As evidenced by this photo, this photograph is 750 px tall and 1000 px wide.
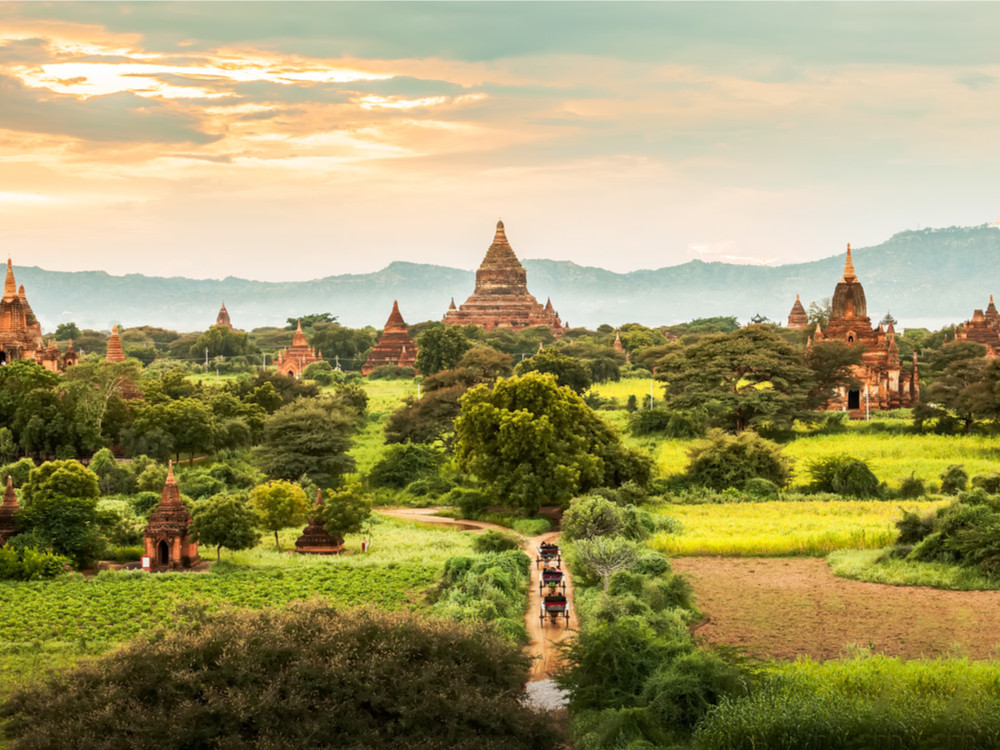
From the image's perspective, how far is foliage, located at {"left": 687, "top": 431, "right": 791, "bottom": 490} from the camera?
47.6 meters

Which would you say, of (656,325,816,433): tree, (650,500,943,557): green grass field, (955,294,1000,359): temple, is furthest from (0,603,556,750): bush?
(955,294,1000,359): temple

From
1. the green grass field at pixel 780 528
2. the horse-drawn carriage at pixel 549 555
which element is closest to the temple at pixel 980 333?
the green grass field at pixel 780 528

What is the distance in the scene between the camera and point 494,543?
120 ft

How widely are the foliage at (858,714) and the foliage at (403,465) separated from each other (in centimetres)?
3099

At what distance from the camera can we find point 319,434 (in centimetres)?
5022

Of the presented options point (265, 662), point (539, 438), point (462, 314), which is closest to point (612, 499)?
point (539, 438)

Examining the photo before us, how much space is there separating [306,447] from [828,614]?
83.1ft

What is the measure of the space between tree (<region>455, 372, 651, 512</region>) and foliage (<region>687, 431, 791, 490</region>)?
2.80 m

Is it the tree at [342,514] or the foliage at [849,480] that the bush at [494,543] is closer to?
the tree at [342,514]

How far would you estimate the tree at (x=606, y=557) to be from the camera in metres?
30.4

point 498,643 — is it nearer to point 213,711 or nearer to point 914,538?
point 213,711

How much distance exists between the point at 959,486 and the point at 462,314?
292 feet

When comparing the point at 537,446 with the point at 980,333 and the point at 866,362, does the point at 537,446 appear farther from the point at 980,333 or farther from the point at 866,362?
the point at 980,333

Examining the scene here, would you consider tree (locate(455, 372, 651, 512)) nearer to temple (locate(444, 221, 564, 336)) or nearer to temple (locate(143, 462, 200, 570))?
temple (locate(143, 462, 200, 570))
